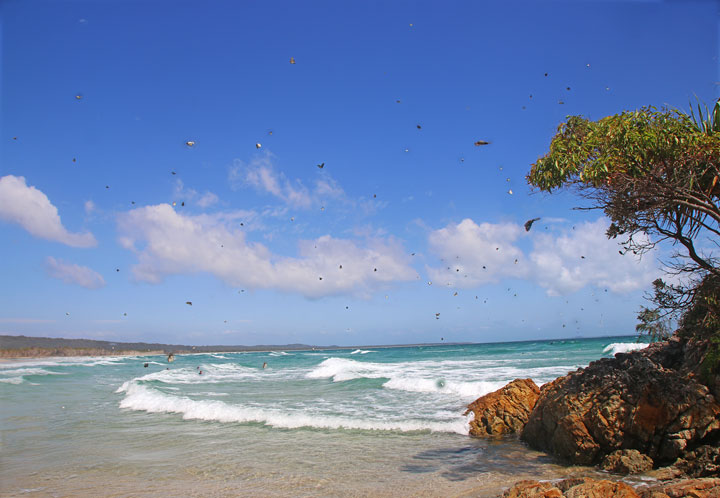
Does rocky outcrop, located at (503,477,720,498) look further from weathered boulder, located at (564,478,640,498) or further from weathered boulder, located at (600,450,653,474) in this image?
weathered boulder, located at (600,450,653,474)

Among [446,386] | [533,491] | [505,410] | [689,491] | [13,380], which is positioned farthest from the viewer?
[13,380]

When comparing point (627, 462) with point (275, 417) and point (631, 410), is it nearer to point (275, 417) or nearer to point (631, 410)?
point (631, 410)

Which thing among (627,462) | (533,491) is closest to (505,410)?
(627,462)

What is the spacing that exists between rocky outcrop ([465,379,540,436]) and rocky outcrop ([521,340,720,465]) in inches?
66.3

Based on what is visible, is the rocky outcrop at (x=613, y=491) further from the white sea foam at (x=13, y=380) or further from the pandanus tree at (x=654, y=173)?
the white sea foam at (x=13, y=380)

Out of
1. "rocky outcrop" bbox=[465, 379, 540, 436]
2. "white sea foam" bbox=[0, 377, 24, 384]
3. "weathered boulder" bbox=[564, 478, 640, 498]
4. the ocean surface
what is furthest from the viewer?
"white sea foam" bbox=[0, 377, 24, 384]

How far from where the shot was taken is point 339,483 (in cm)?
827

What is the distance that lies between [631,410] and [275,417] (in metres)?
10.8

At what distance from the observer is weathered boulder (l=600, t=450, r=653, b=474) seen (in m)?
7.67

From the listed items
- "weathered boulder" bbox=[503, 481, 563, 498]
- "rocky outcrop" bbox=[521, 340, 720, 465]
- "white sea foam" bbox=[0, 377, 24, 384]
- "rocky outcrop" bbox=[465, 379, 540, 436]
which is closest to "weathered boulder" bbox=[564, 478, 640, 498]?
"weathered boulder" bbox=[503, 481, 563, 498]

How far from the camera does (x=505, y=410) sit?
11.9 m

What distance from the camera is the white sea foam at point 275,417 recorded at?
12805 mm

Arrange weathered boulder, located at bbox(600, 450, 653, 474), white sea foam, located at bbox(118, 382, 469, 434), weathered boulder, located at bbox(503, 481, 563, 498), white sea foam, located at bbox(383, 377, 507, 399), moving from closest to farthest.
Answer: weathered boulder, located at bbox(503, 481, 563, 498) → weathered boulder, located at bbox(600, 450, 653, 474) → white sea foam, located at bbox(118, 382, 469, 434) → white sea foam, located at bbox(383, 377, 507, 399)

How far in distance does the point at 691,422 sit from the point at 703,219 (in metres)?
3.67
